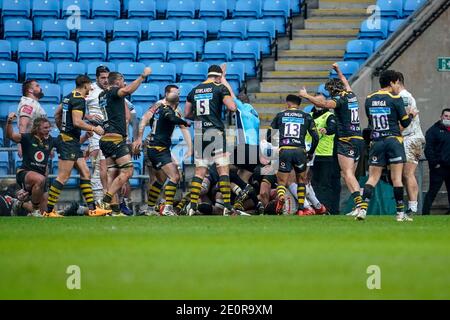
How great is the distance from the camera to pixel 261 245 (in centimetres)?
1309

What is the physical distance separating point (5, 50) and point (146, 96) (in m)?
3.63

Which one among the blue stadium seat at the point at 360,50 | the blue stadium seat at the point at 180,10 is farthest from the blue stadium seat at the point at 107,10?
the blue stadium seat at the point at 360,50

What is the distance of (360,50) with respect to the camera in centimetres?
2705

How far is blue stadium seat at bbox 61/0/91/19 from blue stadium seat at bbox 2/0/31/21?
2.71 ft

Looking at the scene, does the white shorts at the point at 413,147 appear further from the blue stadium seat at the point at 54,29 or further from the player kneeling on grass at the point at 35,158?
the blue stadium seat at the point at 54,29

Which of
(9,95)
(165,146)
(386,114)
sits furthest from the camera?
(9,95)

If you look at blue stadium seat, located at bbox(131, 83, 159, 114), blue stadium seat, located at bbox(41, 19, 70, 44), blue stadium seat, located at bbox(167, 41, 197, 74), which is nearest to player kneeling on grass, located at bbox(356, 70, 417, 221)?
blue stadium seat, located at bbox(131, 83, 159, 114)

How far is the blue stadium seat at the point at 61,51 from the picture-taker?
27797 mm

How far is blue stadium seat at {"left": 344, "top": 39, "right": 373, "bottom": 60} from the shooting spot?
1064 inches

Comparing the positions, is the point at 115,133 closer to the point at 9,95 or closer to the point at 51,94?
the point at 51,94

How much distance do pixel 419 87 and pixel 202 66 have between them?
468 centimetres

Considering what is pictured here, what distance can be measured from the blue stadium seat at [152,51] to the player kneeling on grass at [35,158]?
6851 millimetres

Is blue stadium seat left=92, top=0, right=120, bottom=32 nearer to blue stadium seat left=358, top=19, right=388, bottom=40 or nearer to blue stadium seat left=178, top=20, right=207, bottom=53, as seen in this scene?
blue stadium seat left=178, top=20, right=207, bottom=53

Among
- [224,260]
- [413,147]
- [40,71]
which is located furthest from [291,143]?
[224,260]
